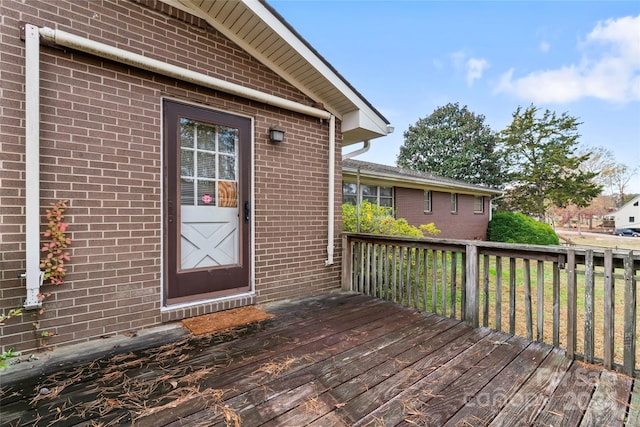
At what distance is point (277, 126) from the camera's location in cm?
356

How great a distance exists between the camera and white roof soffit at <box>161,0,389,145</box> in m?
2.90

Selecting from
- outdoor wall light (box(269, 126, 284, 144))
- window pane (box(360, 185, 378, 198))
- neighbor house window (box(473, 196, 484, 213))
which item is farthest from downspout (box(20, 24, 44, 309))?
neighbor house window (box(473, 196, 484, 213))

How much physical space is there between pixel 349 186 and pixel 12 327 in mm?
7834

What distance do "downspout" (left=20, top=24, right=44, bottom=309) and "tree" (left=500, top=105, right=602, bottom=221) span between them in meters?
20.7

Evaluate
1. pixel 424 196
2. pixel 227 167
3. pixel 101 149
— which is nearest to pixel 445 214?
pixel 424 196

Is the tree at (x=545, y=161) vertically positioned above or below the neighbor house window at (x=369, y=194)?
above

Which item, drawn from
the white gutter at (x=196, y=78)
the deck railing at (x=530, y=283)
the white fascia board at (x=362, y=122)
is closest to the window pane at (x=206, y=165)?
the white gutter at (x=196, y=78)

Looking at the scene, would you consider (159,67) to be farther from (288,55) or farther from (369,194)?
(369,194)

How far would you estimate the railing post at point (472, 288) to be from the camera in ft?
9.34

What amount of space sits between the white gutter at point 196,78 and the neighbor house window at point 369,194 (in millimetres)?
4903

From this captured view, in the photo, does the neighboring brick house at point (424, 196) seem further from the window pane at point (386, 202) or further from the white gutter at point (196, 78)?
the white gutter at point (196, 78)

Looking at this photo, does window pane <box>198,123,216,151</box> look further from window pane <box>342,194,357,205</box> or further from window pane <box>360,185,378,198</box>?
window pane <box>360,185,378,198</box>

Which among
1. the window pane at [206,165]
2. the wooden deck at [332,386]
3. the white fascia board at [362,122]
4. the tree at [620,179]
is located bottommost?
the wooden deck at [332,386]

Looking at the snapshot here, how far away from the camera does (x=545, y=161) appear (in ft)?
54.3
